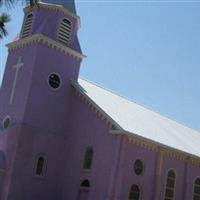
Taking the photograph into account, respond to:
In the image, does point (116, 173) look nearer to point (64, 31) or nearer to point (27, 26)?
point (64, 31)

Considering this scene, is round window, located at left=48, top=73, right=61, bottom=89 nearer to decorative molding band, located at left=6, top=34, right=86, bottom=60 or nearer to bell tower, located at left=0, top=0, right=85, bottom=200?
bell tower, located at left=0, top=0, right=85, bottom=200

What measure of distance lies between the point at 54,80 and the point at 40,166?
18.2 ft

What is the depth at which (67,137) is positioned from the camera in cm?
2892

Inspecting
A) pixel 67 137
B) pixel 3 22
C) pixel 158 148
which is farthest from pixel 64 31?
pixel 3 22

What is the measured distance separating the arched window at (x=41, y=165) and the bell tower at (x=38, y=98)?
0.06 meters

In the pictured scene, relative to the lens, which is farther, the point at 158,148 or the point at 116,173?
the point at 158,148

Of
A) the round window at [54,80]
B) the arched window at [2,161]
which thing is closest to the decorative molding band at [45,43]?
the round window at [54,80]

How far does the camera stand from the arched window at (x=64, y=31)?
29625mm

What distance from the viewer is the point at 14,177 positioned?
26.0 m

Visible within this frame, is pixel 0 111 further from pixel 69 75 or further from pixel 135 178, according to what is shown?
pixel 135 178

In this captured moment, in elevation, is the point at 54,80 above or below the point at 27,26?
below

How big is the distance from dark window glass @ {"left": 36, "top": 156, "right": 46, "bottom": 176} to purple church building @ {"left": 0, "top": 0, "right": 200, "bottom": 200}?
0.06 metres

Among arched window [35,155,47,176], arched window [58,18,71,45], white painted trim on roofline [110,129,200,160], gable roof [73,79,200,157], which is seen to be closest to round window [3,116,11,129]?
arched window [35,155,47,176]

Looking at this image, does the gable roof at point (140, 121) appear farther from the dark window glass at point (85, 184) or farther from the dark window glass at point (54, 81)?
the dark window glass at point (85, 184)
